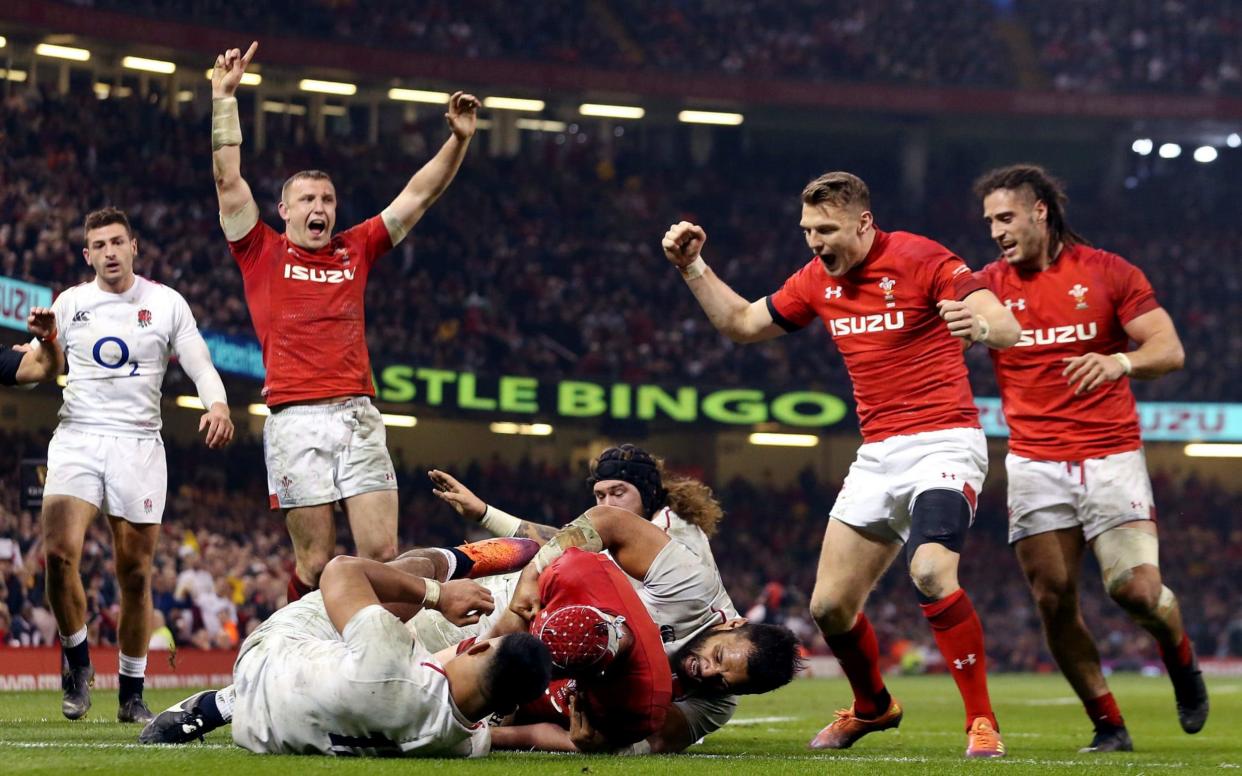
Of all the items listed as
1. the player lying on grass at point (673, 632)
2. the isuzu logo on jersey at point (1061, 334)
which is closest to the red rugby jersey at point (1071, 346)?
the isuzu logo on jersey at point (1061, 334)

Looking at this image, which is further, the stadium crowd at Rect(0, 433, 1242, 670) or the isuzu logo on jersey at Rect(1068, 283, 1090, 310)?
the stadium crowd at Rect(0, 433, 1242, 670)

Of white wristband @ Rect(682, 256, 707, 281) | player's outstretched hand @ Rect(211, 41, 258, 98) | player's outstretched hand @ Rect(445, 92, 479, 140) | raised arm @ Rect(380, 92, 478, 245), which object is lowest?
white wristband @ Rect(682, 256, 707, 281)

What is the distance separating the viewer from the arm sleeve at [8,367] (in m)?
7.91

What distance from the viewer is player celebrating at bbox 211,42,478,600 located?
8258mm

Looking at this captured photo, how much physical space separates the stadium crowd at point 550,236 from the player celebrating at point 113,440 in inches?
571

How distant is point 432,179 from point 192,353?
162 cm

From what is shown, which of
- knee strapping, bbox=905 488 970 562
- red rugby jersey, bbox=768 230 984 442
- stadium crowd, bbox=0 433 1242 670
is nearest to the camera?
knee strapping, bbox=905 488 970 562

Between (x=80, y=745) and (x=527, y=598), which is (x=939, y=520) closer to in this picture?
(x=527, y=598)

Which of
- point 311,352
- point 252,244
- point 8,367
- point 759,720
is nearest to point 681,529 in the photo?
point 311,352

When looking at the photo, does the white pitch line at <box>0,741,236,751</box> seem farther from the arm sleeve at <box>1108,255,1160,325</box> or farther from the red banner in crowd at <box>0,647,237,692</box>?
the red banner in crowd at <box>0,647,237,692</box>

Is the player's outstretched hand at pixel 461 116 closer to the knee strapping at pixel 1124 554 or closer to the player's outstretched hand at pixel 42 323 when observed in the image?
the player's outstretched hand at pixel 42 323

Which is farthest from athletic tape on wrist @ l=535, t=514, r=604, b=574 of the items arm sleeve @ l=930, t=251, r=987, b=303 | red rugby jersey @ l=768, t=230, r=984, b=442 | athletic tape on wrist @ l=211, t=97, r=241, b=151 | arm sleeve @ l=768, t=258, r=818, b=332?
athletic tape on wrist @ l=211, t=97, r=241, b=151

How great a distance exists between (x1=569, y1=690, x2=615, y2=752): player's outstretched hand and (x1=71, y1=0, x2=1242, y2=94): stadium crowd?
28.1 m

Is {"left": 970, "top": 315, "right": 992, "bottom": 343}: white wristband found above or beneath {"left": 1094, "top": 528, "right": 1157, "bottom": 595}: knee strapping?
above
